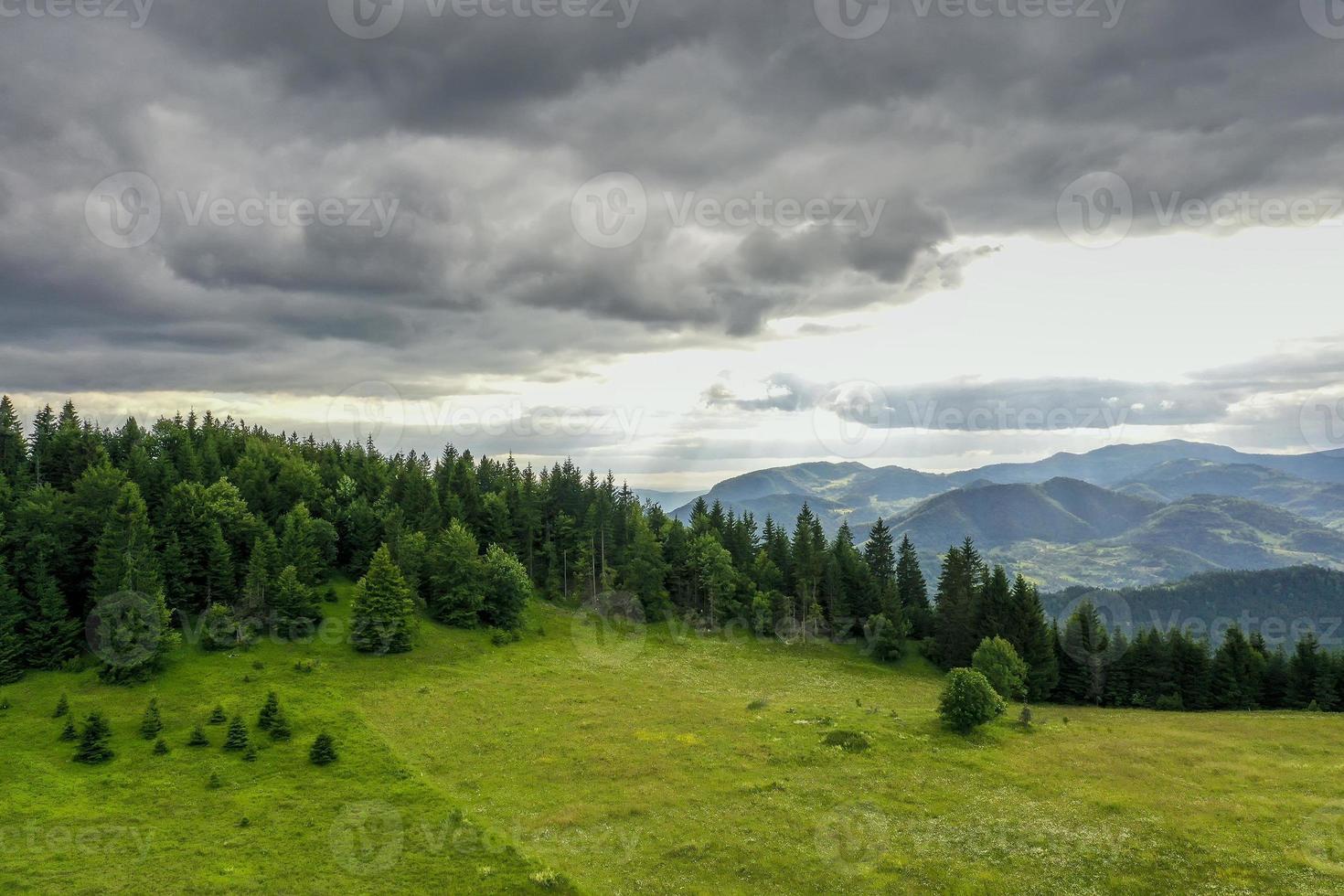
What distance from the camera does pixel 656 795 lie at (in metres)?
51.2

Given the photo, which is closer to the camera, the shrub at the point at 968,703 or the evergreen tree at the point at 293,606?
the shrub at the point at 968,703

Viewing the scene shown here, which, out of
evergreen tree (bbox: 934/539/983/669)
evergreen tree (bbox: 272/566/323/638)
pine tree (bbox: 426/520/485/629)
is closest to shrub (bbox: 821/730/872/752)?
evergreen tree (bbox: 934/539/983/669)

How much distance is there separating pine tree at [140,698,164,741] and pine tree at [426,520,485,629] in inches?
1801

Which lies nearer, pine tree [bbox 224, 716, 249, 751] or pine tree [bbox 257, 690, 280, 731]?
pine tree [bbox 224, 716, 249, 751]

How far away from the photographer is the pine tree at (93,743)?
54.6m

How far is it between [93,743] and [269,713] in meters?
12.5

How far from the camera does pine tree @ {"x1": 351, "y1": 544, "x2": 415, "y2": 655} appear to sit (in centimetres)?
8875

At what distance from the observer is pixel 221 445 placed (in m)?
138

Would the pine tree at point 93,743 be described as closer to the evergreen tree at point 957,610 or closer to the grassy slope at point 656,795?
the grassy slope at point 656,795

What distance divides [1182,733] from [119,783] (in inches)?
3810

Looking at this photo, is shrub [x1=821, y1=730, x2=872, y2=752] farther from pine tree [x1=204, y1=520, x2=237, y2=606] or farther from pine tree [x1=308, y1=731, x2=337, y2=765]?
pine tree [x1=204, y1=520, x2=237, y2=606]

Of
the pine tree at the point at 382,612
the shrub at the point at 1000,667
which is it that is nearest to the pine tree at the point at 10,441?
the pine tree at the point at 382,612

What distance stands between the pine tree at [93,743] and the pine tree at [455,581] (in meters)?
50.6

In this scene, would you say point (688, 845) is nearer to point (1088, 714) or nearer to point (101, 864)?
A: point (101, 864)
